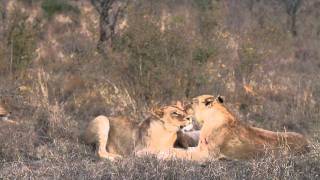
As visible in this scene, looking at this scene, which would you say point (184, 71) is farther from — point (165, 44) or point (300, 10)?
point (300, 10)

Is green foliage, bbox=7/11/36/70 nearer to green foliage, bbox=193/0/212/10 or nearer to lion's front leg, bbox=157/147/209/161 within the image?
lion's front leg, bbox=157/147/209/161

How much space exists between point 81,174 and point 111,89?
439 cm

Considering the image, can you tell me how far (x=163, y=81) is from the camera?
32.0ft

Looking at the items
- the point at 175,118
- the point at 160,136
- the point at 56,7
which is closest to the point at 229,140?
the point at 175,118

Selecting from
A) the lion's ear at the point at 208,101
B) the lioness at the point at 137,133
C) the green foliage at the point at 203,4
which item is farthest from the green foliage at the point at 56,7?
the lion's ear at the point at 208,101

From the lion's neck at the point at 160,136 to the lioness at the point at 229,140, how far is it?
0.38 meters

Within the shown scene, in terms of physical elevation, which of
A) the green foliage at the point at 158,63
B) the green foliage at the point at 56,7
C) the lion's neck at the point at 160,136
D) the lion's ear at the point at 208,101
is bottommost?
the lion's neck at the point at 160,136

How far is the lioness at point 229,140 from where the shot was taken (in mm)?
6492

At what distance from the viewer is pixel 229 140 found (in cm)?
670

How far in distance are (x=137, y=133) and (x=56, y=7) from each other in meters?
15.3

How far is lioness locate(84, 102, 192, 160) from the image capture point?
7145 mm

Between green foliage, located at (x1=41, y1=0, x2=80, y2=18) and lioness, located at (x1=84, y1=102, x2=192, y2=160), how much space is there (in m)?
14.6

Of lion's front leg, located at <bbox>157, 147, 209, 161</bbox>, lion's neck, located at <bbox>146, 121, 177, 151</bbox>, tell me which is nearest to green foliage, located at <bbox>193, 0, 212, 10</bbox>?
lion's neck, located at <bbox>146, 121, 177, 151</bbox>

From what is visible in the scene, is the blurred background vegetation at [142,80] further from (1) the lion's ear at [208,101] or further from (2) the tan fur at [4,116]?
(1) the lion's ear at [208,101]
